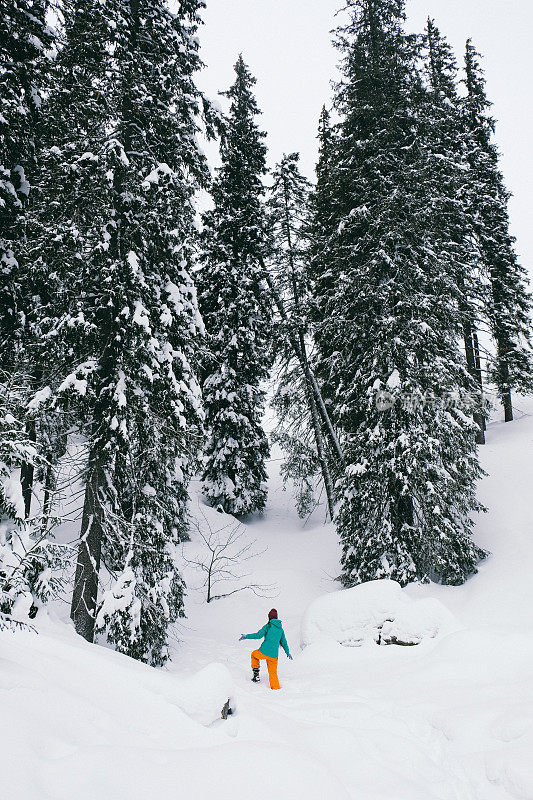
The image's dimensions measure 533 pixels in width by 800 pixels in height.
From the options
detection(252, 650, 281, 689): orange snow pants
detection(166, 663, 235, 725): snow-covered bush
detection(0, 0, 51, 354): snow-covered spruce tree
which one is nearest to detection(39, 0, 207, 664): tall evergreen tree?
detection(0, 0, 51, 354): snow-covered spruce tree

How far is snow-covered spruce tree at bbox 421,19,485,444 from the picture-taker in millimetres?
13023

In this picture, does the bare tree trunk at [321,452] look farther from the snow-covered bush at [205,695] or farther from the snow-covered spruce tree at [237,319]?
the snow-covered bush at [205,695]

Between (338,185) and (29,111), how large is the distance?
26.3ft

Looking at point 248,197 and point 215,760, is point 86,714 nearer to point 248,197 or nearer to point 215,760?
point 215,760

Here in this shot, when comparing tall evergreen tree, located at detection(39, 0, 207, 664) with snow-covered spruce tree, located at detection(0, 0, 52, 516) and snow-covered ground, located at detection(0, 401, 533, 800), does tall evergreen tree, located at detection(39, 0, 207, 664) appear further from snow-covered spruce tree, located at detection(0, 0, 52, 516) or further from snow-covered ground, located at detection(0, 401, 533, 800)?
snow-covered ground, located at detection(0, 401, 533, 800)

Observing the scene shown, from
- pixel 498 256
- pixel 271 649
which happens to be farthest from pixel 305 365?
pixel 271 649

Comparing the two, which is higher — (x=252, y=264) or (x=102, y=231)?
(x=252, y=264)

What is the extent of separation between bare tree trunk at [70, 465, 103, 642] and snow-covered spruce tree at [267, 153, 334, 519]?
38.2 ft

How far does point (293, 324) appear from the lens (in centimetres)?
1866

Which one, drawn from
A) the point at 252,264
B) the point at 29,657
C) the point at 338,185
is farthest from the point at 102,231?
the point at 252,264

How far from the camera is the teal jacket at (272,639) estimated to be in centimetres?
786

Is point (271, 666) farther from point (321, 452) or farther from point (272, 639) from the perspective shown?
point (321, 452)

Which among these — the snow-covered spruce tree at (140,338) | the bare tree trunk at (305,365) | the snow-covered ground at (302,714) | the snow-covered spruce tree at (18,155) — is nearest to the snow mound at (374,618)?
the snow-covered ground at (302,714)

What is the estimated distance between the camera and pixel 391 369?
11.7m
